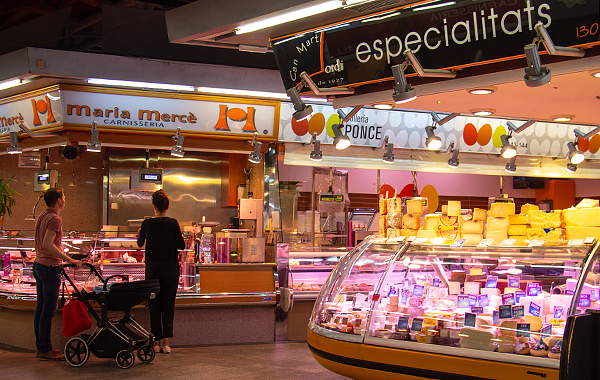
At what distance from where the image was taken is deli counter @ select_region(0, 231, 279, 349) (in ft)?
20.5

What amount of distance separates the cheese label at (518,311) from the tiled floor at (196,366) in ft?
6.40

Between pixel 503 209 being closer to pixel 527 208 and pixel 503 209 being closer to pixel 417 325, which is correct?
pixel 527 208

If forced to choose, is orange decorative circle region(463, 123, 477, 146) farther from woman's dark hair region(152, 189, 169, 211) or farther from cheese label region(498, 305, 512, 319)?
cheese label region(498, 305, 512, 319)

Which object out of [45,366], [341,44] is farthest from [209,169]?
[341,44]

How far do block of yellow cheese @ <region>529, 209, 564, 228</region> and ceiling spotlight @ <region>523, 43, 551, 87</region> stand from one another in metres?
1.17

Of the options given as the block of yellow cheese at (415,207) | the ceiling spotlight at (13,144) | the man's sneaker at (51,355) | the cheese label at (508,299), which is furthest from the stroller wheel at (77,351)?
the cheese label at (508,299)

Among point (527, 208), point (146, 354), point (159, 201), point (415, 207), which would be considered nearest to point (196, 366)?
point (146, 354)

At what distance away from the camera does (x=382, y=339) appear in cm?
395

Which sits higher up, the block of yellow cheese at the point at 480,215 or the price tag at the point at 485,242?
the block of yellow cheese at the point at 480,215

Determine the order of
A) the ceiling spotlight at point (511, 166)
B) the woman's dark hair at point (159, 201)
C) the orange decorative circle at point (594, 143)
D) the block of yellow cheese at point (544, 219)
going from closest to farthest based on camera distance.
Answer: the block of yellow cheese at point (544, 219) → the woman's dark hair at point (159, 201) → the ceiling spotlight at point (511, 166) → the orange decorative circle at point (594, 143)

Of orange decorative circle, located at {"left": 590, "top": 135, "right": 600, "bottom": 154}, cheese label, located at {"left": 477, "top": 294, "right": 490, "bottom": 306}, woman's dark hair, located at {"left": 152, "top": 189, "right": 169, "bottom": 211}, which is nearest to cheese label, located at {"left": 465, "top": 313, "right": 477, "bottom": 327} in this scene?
cheese label, located at {"left": 477, "top": 294, "right": 490, "bottom": 306}

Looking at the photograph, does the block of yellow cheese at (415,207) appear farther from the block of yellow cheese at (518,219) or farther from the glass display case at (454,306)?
the block of yellow cheese at (518,219)

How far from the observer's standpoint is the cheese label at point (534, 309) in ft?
12.3

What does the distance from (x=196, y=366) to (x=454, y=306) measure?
2688 mm
